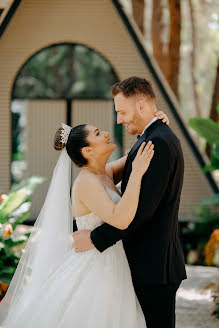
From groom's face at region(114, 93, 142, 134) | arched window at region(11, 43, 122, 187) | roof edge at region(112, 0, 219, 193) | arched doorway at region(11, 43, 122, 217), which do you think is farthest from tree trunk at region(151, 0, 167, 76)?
groom's face at region(114, 93, 142, 134)

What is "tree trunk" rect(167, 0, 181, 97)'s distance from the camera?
13992 mm

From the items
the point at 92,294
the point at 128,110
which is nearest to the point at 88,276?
the point at 92,294

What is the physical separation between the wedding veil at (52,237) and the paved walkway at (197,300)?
2.32 metres

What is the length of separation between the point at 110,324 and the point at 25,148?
7.40 metres

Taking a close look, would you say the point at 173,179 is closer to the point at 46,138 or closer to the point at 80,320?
the point at 80,320

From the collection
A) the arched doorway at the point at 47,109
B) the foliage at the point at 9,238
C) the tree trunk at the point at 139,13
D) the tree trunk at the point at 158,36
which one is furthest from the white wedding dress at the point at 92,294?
the tree trunk at the point at 139,13

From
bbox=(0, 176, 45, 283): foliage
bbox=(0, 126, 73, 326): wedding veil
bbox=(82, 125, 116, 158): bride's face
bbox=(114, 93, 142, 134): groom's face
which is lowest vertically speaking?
bbox=(0, 176, 45, 283): foliage

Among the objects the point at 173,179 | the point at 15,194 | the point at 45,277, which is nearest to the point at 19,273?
the point at 45,277

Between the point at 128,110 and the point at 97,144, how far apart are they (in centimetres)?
34

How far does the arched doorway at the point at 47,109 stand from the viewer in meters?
10.7

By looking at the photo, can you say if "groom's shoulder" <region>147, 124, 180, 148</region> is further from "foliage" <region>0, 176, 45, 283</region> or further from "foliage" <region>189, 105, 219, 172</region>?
"foliage" <region>189, 105, 219, 172</region>

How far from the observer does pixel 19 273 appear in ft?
14.4

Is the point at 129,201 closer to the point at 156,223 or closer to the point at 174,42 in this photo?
the point at 156,223

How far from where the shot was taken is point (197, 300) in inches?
281
